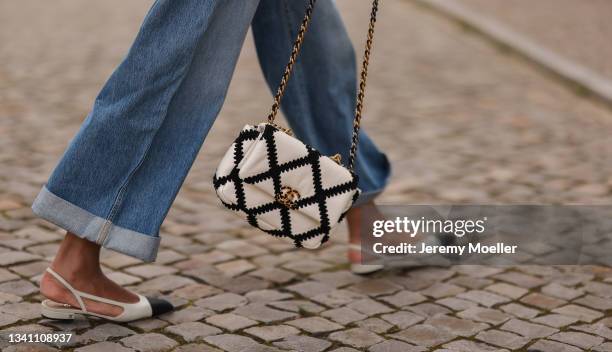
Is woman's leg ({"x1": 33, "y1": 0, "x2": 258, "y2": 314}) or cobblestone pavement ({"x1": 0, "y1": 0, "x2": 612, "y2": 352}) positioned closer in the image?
woman's leg ({"x1": 33, "y1": 0, "x2": 258, "y2": 314})

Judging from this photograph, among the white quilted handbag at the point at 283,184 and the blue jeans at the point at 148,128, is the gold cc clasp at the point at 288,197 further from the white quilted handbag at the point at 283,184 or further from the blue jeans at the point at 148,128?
the blue jeans at the point at 148,128

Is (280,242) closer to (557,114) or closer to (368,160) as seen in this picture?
(368,160)

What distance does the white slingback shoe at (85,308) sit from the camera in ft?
8.58

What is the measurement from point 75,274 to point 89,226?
0.18 meters

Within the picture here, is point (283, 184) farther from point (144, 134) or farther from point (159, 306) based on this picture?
point (159, 306)

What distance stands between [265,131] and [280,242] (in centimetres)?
121

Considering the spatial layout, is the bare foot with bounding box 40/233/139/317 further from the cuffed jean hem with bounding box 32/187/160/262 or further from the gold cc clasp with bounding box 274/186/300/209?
the gold cc clasp with bounding box 274/186/300/209

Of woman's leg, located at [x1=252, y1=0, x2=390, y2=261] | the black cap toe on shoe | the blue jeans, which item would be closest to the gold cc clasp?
the blue jeans

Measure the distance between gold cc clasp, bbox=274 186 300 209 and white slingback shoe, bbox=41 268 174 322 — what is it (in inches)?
21.1

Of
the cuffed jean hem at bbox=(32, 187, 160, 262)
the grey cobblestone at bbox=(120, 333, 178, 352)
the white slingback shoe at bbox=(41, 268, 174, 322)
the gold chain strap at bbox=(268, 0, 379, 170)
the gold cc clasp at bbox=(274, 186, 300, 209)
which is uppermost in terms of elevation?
the gold chain strap at bbox=(268, 0, 379, 170)

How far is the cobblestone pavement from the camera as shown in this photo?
2.68m

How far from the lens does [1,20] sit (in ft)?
28.2

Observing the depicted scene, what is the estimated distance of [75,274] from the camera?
8.61ft

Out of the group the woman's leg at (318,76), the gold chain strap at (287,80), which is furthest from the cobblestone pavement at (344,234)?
the gold chain strap at (287,80)
